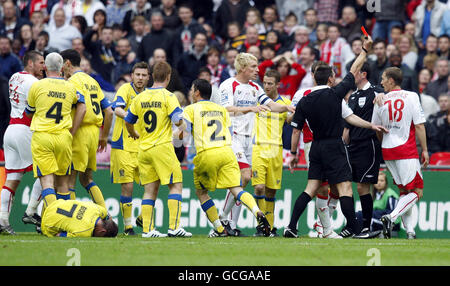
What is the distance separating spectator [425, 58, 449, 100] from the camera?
1762 centimetres

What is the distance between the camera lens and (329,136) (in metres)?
12.0

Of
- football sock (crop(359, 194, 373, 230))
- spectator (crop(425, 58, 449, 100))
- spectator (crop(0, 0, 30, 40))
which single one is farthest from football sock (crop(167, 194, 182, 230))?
spectator (crop(0, 0, 30, 40))

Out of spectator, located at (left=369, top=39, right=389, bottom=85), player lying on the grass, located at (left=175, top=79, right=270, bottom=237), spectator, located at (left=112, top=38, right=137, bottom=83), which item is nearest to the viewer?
player lying on the grass, located at (left=175, top=79, right=270, bottom=237)

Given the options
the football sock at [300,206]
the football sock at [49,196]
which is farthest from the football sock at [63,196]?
the football sock at [300,206]

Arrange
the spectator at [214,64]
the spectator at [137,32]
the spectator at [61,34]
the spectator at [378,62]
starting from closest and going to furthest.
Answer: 1. the spectator at [378,62]
2. the spectator at [214,64]
3. the spectator at [61,34]
4. the spectator at [137,32]

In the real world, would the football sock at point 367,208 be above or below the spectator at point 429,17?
below

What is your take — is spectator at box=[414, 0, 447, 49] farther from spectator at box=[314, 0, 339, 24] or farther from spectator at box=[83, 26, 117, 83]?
spectator at box=[83, 26, 117, 83]

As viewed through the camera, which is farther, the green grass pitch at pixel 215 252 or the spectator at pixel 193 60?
the spectator at pixel 193 60

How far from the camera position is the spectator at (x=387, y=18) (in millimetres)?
19281

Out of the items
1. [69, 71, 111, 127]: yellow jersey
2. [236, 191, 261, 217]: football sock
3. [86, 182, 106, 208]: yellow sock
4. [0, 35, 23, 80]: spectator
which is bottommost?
[86, 182, 106, 208]: yellow sock

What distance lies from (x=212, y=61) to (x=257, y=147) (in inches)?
222

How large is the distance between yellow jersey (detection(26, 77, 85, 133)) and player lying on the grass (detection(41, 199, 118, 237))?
1152 mm

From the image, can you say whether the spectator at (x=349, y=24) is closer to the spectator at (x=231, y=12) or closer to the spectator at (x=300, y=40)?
the spectator at (x=300, y=40)

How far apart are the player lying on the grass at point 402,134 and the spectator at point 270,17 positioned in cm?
777
